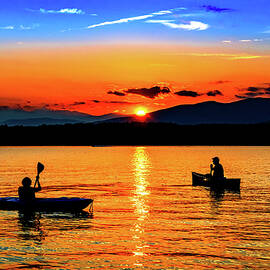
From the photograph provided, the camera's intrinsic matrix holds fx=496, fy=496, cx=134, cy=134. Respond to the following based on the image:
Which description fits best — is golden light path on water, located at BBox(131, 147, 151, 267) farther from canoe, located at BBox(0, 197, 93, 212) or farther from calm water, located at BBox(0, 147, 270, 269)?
canoe, located at BBox(0, 197, 93, 212)

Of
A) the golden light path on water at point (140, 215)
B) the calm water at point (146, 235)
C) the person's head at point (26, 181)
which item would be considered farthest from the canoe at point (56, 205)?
the golden light path on water at point (140, 215)

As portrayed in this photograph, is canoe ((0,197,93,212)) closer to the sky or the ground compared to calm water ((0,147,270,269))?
closer to the sky

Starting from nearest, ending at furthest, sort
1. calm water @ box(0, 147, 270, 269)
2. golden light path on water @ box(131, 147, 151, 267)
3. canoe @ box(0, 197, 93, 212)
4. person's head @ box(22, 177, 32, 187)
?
1. calm water @ box(0, 147, 270, 269)
2. golden light path on water @ box(131, 147, 151, 267)
3. person's head @ box(22, 177, 32, 187)
4. canoe @ box(0, 197, 93, 212)

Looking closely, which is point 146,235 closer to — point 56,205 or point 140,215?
point 140,215

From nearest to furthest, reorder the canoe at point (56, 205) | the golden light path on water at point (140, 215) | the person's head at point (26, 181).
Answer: the golden light path on water at point (140, 215) < the person's head at point (26, 181) < the canoe at point (56, 205)

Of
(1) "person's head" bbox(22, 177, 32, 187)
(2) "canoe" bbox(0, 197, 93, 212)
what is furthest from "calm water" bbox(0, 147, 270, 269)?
(1) "person's head" bbox(22, 177, 32, 187)

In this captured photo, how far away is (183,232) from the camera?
26.4 m

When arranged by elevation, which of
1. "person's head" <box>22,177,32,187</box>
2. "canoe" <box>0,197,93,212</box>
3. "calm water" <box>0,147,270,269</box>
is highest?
"person's head" <box>22,177,32,187</box>

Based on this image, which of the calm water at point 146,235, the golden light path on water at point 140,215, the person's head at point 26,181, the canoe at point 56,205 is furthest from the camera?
the canoe at point 56,205

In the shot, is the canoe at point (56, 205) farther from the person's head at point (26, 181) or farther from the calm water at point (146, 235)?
the person's head at point (26, 181)

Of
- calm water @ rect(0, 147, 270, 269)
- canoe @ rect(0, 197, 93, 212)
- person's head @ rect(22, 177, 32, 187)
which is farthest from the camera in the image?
canoe @ rect(0, 197, 93, 212)

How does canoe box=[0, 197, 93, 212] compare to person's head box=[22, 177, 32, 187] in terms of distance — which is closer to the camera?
person's head box=[22, 177, 32, 187]

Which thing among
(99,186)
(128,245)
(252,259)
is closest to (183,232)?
(128,245)

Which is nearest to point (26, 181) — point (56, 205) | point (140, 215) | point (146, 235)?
point (56, 205)
